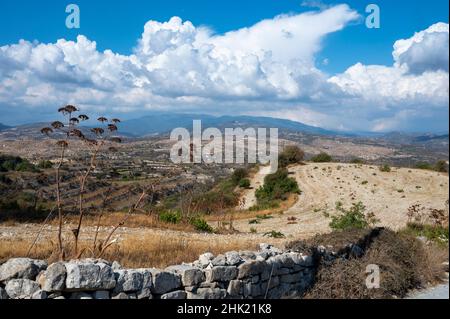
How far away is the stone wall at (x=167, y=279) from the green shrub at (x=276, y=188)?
98.2ft

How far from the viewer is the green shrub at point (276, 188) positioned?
1606 inches

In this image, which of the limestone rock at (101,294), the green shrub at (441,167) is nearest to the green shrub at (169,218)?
the limestone rock at (101,294)

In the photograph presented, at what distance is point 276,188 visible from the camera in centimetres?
4259

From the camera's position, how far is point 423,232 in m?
17.1

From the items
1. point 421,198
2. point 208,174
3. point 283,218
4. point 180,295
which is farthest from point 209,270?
point 208,174

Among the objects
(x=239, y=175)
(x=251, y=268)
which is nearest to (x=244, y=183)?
(x=239, y=175)

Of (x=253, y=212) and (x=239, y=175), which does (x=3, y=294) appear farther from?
(x=239, y=175)

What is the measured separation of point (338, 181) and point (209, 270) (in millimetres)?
38246

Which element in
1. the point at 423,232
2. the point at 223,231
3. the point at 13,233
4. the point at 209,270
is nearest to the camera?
the point at 209,270

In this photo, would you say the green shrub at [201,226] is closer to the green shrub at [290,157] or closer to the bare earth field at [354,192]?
the bare earth field at [354,192]

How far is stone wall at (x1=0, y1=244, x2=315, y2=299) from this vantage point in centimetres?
639

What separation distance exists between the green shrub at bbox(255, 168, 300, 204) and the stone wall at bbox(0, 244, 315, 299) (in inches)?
1178

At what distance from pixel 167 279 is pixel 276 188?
3572 cm
